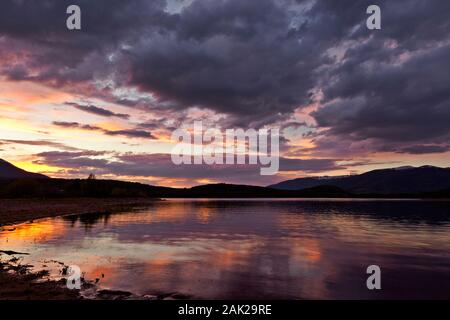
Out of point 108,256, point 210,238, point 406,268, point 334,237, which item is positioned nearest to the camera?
point 406,268

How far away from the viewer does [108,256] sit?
33000mm

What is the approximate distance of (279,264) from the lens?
30906 millimetres

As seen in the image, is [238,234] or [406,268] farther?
[238,234]

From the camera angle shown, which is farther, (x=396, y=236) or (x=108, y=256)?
(x=396, y=236)
